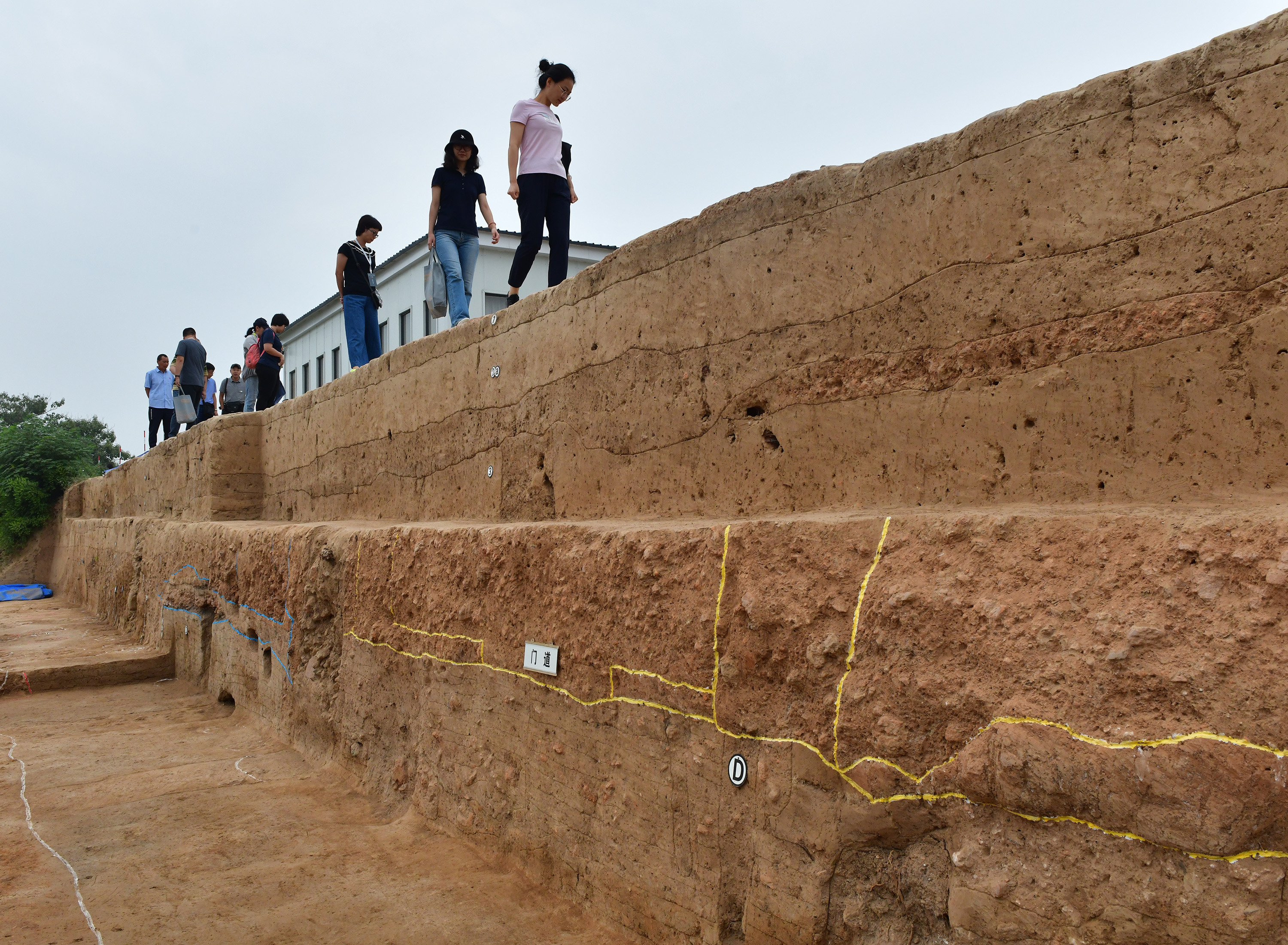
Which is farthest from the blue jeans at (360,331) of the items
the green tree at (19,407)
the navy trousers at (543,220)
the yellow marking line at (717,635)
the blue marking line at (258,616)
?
the green tree at (19,407)

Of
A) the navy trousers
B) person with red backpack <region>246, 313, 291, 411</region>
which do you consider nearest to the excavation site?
the navy trousers

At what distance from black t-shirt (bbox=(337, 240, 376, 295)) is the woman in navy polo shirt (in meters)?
0.97

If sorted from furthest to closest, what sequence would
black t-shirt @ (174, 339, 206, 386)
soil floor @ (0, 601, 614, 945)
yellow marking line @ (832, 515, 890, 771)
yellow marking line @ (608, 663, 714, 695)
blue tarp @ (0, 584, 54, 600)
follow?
1. blue tarp @ (0, 584, 54, 600)
2. black t-shirt @ (174, 339, 206, 386)
3. soil floor @ (0, 601, 614, 945)
4. yellow marking line @ (608, 663, 714, 695)
5. yellow marking line @ (832, 515, 890, 771)

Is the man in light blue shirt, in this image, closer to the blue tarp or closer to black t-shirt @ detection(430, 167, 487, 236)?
the blue tarp

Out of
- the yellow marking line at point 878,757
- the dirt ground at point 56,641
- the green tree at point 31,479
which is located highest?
the green tree at point 31,479

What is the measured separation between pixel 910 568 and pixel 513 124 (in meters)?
3.22

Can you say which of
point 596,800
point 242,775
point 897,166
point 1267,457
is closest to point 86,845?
point 242,775

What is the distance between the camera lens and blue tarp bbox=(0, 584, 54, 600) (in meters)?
13.6

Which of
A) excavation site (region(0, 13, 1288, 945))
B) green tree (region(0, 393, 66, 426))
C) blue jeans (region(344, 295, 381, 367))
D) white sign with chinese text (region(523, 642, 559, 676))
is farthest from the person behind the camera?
green tree (region(0, 393, 66, 426))

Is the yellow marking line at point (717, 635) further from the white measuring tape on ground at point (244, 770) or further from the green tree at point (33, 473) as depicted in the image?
the green tree at point (33, 473)

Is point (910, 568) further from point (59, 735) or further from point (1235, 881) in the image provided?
point (59, 735)

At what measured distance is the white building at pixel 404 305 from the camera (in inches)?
501

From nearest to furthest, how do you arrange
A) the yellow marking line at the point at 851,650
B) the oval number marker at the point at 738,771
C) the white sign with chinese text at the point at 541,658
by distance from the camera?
the yellow marking line at the point at 851,650, the oval number marker at the point at 738,771, the white sign with chinese text at the point at 541,658

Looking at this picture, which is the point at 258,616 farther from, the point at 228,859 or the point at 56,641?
the point at 56,641
